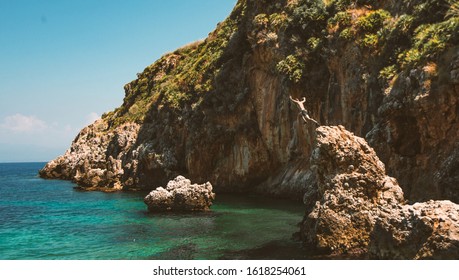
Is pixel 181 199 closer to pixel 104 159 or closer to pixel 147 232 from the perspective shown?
pixel 147 232

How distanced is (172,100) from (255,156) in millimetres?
18214

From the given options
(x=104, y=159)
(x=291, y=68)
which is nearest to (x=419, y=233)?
(x=291, y=68)

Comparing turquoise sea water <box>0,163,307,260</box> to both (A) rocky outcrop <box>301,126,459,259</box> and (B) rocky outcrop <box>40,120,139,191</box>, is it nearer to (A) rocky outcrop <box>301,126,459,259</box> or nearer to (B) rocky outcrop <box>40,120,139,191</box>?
(A) rocky outcrop <box>301,126,459,259</box>

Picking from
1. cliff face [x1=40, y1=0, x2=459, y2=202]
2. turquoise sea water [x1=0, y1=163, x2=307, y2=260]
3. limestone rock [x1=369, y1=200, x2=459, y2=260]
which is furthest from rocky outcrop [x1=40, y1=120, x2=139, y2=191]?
limestone rock [x1=369, y1=200, x2=459, y2=260]

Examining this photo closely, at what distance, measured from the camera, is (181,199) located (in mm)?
36312

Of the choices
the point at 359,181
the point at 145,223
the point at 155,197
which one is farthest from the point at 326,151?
the point at 155,197

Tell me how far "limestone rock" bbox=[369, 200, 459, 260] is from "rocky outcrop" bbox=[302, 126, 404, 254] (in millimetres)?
3153

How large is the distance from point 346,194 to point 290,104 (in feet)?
85.6

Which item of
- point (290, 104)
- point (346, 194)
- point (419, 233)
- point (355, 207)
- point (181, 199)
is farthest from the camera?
point (290, 104)

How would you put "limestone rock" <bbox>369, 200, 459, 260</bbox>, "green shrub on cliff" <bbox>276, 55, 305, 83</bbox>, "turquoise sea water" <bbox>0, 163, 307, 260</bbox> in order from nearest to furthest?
"limestone rock" <bbox>369, 200, 459, 260</bbox>
"turquoise sea water" <bbox>0, 163, 307, 260</bbox>
"green shrub on cliff" <bbox>276, 55, 305, 83</bbox>

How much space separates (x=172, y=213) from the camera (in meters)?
35.2

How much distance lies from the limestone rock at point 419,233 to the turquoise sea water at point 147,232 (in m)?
5.00

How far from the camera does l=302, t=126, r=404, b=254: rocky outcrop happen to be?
1880 centimetres

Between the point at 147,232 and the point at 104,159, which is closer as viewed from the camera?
the point at 147,232
